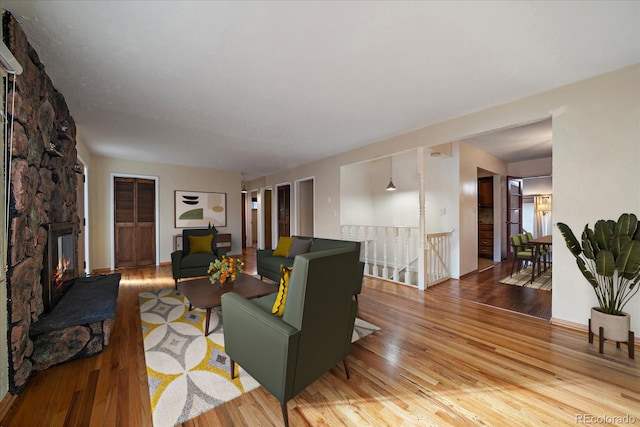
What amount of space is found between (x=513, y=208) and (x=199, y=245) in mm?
7234

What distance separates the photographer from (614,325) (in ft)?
7.16

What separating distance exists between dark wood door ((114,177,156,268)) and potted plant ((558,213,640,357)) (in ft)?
24.2

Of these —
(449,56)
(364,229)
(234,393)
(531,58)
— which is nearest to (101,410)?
(234,393)

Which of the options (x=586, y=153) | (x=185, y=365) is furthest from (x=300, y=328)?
(x=586, y=153)

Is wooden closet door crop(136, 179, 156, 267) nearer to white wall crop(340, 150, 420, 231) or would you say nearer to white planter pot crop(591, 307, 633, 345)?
white wall crop(340, 150, 420, 231)

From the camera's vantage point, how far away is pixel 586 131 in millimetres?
2547

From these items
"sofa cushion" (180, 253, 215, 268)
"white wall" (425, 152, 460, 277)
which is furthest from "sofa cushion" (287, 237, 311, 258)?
"white wall" (425, 152, 460, 277)

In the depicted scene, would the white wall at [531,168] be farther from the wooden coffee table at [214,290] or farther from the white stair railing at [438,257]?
the wooden coffee table at [214,290]

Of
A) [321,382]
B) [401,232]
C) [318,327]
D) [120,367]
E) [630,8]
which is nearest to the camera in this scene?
[318,327]

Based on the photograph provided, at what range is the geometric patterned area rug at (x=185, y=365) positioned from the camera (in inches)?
61.8

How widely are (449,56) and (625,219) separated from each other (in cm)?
203

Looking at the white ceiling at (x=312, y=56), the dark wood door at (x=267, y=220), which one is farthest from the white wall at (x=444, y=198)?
the dark wood door at (x=267, y=220)

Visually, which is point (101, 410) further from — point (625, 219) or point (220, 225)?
point (220, 225)

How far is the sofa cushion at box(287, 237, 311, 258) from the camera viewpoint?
13.4ft
